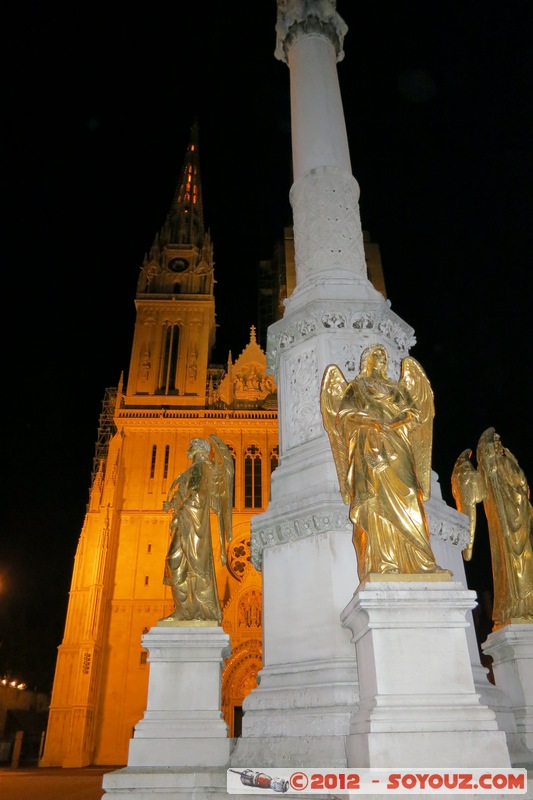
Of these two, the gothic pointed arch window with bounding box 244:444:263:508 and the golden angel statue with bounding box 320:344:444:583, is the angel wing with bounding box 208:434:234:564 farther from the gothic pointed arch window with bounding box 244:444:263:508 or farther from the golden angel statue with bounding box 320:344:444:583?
the gothic pointed arch window with bounding box 244:444:263:508

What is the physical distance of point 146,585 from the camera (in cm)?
2853

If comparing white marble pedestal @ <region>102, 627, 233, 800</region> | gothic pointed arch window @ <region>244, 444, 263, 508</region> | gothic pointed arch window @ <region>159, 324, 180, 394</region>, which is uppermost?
gothic pointed arch window @ <region>159, 324, 180, 394</region>

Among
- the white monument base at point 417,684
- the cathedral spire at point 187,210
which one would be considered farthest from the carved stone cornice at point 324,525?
the cathedral spire at point 187,210

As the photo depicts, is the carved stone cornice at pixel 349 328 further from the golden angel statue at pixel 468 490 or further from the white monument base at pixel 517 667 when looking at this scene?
the white monument base at pixel 517 667

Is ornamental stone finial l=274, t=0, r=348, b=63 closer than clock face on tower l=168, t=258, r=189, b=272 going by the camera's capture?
Yes

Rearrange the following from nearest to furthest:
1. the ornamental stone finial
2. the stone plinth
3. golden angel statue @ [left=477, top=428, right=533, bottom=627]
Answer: the stone plinth, golden angel statue @ [left=477, top=428, right=533, bottom=627], the ornamental stone finial

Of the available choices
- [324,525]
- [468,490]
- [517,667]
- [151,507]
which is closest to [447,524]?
[468,490]

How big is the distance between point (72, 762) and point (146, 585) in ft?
25.2

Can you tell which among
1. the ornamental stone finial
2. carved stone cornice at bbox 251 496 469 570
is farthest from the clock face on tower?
carved stone cornice at bbox 251 496 469 570

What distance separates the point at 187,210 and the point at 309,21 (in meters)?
36.4

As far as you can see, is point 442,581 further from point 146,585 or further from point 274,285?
point 274,285

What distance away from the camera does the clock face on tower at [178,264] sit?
1575 inches

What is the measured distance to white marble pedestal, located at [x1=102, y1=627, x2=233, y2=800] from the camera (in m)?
5.52

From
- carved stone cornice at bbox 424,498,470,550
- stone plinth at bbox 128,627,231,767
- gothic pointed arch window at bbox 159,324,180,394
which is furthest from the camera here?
gothic pointed arch window at bbox 159,324,180,394
